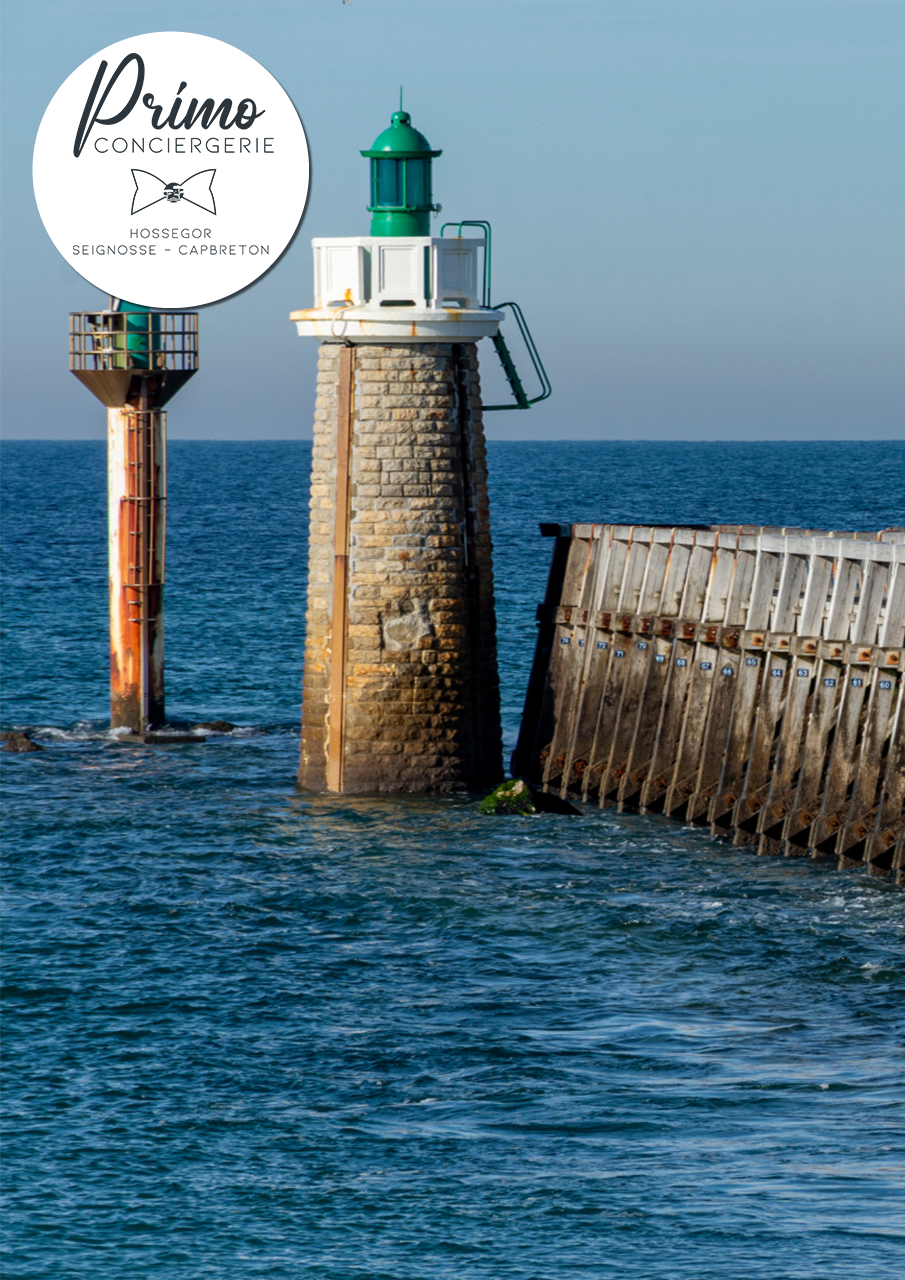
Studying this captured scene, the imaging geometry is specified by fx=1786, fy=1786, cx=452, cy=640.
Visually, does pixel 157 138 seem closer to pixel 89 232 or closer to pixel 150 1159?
pixel 89 232

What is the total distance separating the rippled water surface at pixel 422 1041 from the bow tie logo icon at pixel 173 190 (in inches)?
353

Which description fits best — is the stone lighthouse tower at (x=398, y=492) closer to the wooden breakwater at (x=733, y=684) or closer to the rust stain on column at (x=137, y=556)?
the wooden breakwater at (x=733, y=684)

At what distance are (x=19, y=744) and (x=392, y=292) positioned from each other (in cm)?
1070

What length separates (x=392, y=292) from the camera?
24.5m

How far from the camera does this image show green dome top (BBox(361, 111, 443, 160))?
2475 centimetres

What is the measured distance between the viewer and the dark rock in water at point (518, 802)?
970 inches

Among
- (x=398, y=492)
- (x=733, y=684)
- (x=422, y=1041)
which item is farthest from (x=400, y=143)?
(x=422, y=1041)

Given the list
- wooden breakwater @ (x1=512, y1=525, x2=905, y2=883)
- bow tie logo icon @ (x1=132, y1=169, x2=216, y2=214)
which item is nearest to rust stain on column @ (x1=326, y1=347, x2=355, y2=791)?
wooden breakwater @ (x1=512, y1=525, x2=905, y2=883)

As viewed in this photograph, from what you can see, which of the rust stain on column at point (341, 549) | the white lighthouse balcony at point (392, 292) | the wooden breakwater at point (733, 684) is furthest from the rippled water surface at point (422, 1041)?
the white lighthouse balcony at point (392, 292)

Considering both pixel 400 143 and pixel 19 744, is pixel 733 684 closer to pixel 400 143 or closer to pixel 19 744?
pixel 400 143

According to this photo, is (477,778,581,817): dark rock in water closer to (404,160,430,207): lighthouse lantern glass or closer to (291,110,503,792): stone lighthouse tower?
(291,110,503,792): stone lighthouse tower

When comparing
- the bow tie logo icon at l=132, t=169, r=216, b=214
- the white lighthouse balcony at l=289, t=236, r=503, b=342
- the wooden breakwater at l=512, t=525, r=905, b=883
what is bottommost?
the wooden breakwater at l=512, t=525, r=905, b=883

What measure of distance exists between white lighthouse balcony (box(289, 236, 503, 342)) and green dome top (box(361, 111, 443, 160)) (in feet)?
3.99

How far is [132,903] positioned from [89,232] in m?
12.9
